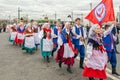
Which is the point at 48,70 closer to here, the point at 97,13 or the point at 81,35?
the point at 81,35

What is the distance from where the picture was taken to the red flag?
24.5 feet

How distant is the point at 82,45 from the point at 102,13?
1.80m

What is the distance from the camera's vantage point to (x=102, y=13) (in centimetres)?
755

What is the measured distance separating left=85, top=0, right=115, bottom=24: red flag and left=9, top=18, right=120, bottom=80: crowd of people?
30 cm

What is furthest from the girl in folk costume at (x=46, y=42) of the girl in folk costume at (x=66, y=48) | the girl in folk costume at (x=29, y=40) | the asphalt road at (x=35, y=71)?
the girl in folk costume at (x=29, y=40)

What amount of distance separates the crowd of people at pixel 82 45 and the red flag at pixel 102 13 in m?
0.30

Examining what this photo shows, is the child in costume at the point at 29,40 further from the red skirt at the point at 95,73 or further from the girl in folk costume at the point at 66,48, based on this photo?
the red skirt at the point at 95,73

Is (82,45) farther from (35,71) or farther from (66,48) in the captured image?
(35,71)

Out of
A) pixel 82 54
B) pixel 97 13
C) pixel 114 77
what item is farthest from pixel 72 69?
pixel 97 13

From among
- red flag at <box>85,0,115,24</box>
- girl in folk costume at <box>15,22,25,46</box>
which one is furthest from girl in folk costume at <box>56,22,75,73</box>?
girl in folk costume at <box>15,22,25,46</box>

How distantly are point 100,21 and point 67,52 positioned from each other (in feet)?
5.75

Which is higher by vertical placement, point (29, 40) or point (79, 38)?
point (79, 38)

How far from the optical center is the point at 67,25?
8.93 meters

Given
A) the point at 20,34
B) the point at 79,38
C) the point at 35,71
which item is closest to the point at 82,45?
the point at 79,38
